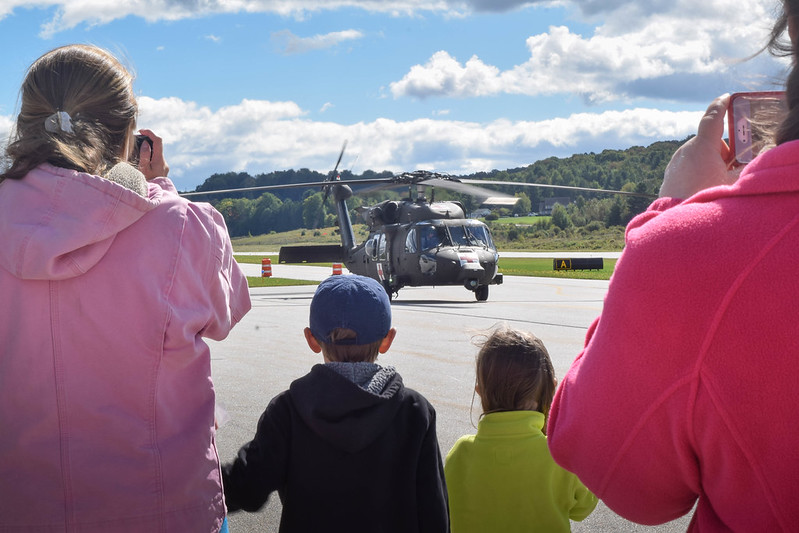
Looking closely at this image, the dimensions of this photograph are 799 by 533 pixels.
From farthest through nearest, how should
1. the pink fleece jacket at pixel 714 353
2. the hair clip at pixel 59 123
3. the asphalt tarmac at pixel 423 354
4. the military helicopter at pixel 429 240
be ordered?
the military helicopter at pixel 429 240
the asphalt tarmac at pixel 423 354
the hair clip at pixel 59 123
the pink fleece jacket at pixel 714 353

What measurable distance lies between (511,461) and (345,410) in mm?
767

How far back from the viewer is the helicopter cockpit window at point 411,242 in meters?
19.1

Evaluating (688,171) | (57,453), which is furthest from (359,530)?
(688,171)

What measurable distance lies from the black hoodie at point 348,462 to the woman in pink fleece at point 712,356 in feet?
3.74

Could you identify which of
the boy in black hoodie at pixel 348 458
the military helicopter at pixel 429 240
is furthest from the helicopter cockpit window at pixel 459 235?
the boy in black hoodie at pixel 348 458

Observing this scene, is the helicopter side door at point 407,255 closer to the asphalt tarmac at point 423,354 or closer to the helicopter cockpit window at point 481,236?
the asphalt tarmac at point 423,354

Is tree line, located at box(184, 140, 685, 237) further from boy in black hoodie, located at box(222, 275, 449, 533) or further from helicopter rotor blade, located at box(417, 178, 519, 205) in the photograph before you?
boy in black hoodie, located at box(222, 275, 449, 533)

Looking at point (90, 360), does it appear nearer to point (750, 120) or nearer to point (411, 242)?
point (750, 120)

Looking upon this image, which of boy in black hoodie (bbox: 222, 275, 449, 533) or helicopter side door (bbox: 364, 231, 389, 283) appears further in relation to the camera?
helicopter side door (bbox: 364, 231, 389, 283)

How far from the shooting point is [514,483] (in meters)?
2.87

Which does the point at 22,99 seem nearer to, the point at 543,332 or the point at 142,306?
the point at 142,306

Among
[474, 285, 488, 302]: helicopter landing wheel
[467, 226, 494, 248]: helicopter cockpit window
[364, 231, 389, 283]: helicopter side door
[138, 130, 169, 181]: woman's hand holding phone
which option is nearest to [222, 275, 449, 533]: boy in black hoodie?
[138, 130, 169, 181]: woman's hand holding phone

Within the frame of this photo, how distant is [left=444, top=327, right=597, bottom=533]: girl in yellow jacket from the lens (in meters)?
2.87

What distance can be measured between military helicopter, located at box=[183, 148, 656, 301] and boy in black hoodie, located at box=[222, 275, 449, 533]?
15.4 metres
